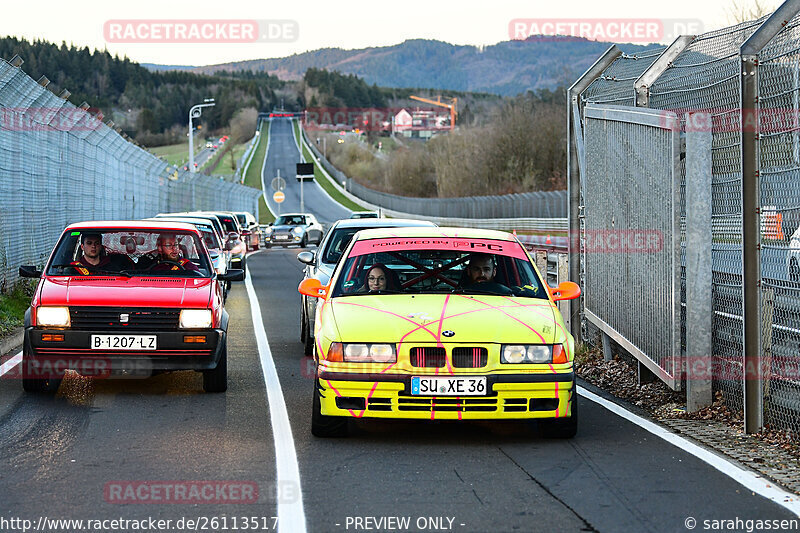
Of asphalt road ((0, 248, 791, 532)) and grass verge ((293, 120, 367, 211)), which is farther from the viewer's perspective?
grass verge ((293, 120, 367, 211))

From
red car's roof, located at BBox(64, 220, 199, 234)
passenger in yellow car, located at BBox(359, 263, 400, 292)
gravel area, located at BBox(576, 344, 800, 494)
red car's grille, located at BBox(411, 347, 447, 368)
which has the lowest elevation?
gravel area, located at BBox(576, 344, 800, 494)

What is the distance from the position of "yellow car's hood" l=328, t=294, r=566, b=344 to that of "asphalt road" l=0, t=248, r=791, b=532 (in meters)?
0.71

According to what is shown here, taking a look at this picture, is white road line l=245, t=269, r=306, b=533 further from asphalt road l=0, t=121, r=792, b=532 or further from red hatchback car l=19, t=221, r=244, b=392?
red hatchback car l=19, t=221, r=244, b=392

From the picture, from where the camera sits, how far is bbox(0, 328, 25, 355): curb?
13.1 m

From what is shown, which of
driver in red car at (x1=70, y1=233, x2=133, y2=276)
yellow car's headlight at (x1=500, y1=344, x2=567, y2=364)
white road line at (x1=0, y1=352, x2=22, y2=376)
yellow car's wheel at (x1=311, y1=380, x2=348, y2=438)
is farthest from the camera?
white road line at (x1=0, y1=352, x2=22, y2=376)

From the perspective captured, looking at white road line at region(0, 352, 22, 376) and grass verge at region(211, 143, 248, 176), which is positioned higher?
grass verge at region(211, 143, 248, 176)

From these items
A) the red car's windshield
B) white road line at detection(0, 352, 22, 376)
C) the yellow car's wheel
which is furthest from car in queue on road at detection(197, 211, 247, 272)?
the yellow car's wheel

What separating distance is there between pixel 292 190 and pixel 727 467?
125 meters

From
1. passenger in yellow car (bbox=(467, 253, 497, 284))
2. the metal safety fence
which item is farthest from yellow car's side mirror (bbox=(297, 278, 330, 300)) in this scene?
the metal safety fence

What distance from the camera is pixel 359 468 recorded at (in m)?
6.91

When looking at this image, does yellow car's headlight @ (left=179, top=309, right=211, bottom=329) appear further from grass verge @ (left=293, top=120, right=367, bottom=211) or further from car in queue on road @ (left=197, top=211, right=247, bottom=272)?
grass verge @ (left=293, top=120, right=367, bottom=211)

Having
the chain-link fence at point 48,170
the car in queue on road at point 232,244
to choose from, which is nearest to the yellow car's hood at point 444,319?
the chain-link fence at point 48,170

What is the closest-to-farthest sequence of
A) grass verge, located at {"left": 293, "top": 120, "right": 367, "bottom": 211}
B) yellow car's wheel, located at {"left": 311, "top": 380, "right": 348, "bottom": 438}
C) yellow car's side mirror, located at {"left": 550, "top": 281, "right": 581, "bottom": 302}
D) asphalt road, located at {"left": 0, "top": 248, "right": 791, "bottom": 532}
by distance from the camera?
1. asphalt road, located at {"left": 0, "top": 248, "right": 791, "bottom": 532}
2. yellow car's wheel, located at {"left": 311, "top": 380, "right": 348, "bottom": 438}
3. yellow car's side mirror, located at {"left": 550, "top": 281, "right": 581, "bottom": 302}
4. grass verge, located at {"left": 293, "top": 120, "right": 367, "bottom": 211}

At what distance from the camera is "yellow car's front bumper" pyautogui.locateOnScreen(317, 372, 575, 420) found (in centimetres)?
754
